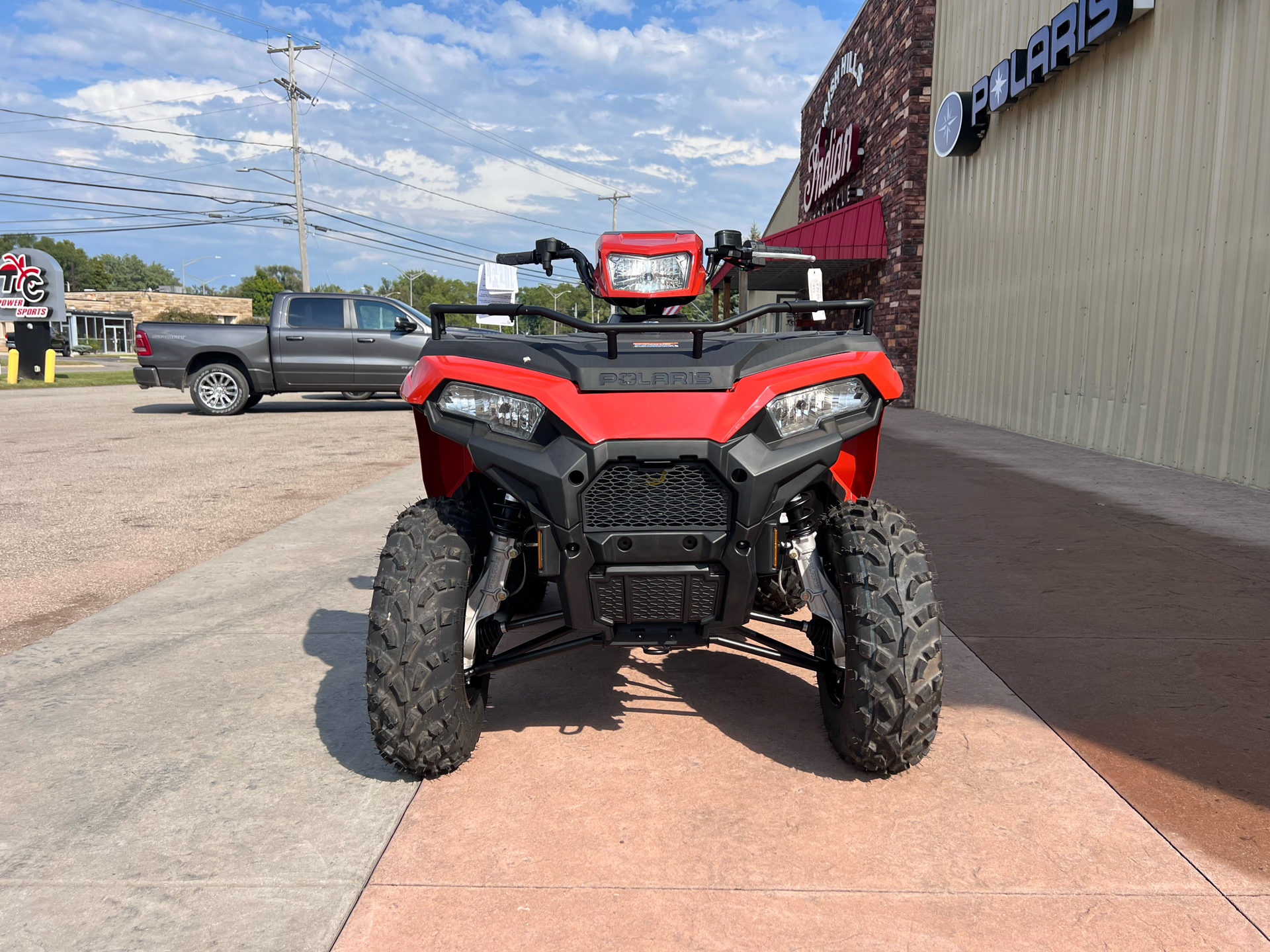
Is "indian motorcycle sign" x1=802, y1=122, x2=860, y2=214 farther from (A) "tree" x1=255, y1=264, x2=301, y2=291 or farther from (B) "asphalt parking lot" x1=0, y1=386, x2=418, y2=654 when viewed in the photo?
(A) "tree" x1=255, y1=264, x2=301, y2=291

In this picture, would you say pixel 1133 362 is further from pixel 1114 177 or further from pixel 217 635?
pixel 217 635

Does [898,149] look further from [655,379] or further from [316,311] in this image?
[655,379]

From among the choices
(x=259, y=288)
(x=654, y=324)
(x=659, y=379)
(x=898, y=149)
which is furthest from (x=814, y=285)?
(x=259, y=288)

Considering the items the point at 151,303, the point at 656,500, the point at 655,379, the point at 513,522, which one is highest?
the point at 151,303

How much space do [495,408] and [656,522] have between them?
0.52m

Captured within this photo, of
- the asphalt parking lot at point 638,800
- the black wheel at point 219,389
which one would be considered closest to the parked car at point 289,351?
the black wheel at point 219,389

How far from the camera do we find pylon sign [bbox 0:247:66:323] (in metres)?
24.0

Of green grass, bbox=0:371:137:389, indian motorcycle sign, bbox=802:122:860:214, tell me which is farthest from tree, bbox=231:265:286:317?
indian motorcycle sign, bbox=802:122:860:214

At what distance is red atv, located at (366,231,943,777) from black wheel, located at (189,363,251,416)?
12.9 metres

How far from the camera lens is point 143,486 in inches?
306

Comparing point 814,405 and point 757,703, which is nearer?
point 814,405

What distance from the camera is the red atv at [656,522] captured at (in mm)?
2332

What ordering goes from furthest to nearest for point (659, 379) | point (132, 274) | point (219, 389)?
point (132, 274), point (219, 389), point (659, 379)

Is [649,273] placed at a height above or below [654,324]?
above
